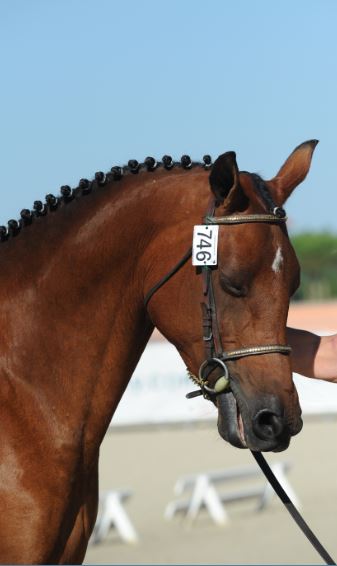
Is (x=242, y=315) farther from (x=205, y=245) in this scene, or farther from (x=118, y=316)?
(x=118, y=316)

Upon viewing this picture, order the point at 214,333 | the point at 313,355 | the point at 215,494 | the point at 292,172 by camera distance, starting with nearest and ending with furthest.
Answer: the point at 214,333, the point at 292,172, the point at 313,355, the point at 215,494

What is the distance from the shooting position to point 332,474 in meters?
11.6

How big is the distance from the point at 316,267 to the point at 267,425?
206ft

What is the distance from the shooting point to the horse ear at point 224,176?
2.95m

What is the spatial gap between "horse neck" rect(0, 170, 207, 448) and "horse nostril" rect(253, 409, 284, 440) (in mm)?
564

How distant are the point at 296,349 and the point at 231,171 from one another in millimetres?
1039

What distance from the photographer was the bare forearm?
3.75 meters

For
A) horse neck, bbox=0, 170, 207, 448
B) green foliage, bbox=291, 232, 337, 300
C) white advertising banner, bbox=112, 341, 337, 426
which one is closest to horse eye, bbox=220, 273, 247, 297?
horse neck, bbox=0, 170, 207, 448

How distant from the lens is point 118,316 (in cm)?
325

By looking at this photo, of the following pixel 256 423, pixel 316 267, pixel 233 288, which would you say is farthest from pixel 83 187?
pixel 316 267

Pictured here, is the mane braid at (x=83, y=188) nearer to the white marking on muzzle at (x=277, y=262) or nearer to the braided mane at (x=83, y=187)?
the braided mane at (x=83, y=187)

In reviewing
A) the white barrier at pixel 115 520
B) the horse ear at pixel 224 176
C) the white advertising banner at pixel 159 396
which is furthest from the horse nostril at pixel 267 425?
the white advertising banner at pixel 159 396

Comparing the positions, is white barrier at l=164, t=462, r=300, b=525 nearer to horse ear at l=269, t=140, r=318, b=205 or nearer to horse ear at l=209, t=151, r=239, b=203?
horse ear at l=269, t=140, r=318, b=205

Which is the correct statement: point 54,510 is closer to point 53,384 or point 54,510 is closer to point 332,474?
point 53,384
